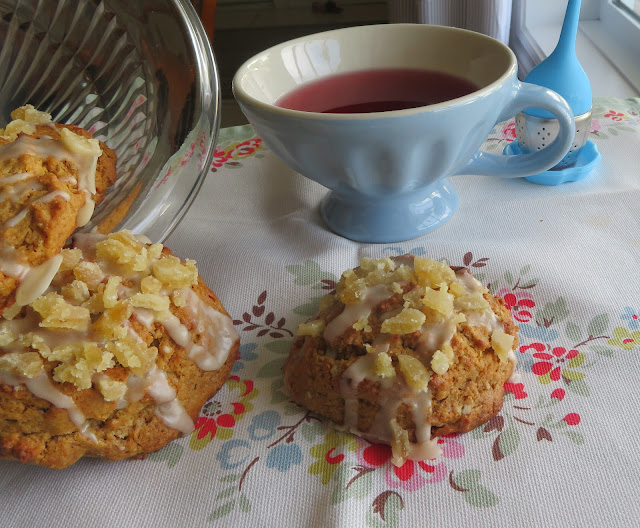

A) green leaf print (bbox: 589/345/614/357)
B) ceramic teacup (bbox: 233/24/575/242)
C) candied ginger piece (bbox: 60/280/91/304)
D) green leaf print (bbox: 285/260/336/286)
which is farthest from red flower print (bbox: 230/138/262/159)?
green leaf print (bbox: 589/345/614/357)

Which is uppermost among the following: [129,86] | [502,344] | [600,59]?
[129,86]

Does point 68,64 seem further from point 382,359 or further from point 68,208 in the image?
A: point 382,359

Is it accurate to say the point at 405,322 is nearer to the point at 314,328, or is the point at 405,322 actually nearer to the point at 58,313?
the point at 314,328

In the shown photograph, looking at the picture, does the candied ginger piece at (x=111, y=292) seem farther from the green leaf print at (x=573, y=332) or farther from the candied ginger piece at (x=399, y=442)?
the green leaf print at (x=573, y=332)

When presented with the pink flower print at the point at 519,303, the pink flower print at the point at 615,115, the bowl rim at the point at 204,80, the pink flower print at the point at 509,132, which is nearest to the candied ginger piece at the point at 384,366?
the pink flower print at the point at 519,303

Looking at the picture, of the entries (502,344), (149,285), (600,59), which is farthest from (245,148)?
(600,59)

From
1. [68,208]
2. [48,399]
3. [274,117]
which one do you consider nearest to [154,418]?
[48,399]
